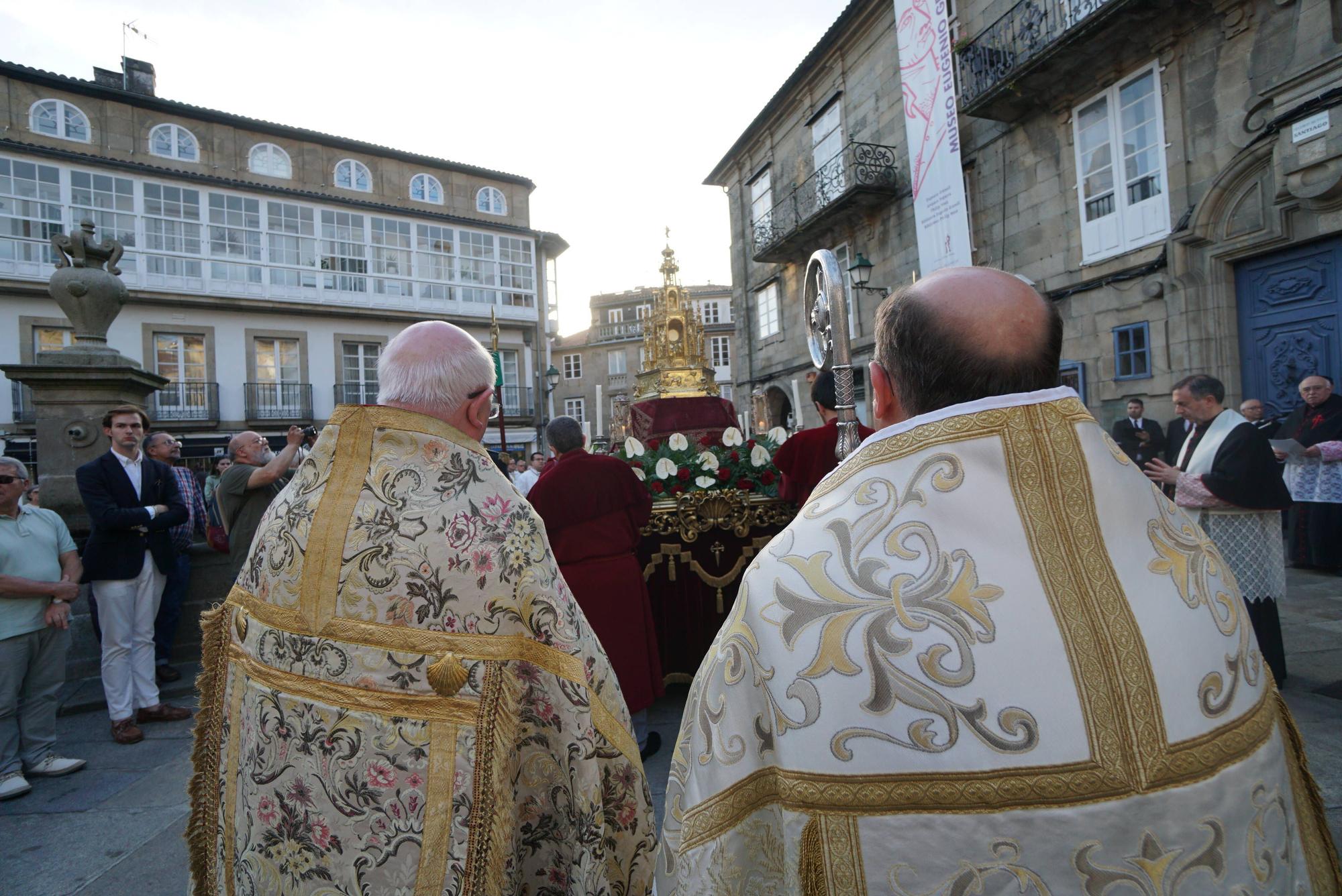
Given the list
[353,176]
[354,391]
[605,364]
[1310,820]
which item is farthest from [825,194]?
[605,364]

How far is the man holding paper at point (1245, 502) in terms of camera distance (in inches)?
153

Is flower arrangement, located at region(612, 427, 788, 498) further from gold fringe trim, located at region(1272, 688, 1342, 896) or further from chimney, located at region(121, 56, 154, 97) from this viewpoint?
chimney, located at region(121, 56, 154, 97)

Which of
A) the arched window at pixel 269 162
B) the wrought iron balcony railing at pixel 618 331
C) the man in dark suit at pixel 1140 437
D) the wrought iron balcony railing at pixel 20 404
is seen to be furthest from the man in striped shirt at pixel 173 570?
the wrought iron balcony railing at pixel 618 331

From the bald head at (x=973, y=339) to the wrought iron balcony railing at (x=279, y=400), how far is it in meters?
23.0

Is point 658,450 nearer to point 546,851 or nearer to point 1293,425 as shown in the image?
point 546,851

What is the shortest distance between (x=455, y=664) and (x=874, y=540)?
103cm

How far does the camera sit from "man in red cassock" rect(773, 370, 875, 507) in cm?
381

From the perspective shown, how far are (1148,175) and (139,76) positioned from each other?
2752cm

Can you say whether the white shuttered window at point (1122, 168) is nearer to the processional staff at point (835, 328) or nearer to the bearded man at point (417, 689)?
the processional staff at point (835, 328)

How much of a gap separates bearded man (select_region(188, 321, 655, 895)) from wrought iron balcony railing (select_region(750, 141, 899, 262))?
13.1 metres

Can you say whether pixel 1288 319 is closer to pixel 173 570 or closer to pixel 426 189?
pixel 173 570

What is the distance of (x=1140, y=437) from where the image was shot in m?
8.09

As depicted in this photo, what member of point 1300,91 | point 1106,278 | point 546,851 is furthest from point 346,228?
point 546,851

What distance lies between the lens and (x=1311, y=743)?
10.3 ft
